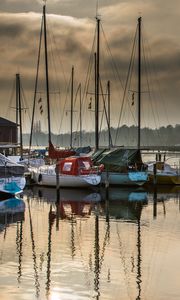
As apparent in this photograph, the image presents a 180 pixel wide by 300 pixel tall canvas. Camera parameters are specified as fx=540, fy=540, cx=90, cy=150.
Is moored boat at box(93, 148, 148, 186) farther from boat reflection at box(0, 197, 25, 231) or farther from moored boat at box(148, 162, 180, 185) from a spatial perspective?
boat reflection at box(0, 197, 25, 231)

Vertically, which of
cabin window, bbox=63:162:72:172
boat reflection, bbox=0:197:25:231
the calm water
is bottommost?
the calm water

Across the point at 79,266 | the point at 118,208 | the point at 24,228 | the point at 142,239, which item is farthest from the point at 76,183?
the point at 79,266

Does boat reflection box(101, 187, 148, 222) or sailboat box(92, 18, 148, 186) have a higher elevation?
sailboat box(92, 18, 148, 186)

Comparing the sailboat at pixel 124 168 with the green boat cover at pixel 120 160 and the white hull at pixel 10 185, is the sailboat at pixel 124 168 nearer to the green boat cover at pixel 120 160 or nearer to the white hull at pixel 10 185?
the green boat cover at pixel 120 160

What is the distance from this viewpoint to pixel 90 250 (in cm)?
2233

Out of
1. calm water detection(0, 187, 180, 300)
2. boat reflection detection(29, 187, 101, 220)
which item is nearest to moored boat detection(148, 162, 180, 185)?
boat reflection detection(29, 187, 101, 220)

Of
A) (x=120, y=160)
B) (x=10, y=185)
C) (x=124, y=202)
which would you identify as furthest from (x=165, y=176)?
(x=10, y=185)

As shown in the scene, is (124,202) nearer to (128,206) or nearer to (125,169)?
(128,206)

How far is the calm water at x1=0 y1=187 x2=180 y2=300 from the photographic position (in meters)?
16.9

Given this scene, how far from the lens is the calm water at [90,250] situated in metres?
16.9

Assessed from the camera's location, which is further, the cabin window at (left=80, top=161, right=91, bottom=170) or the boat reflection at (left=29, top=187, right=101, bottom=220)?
the cabin window at (left=80, top=161, right=91, bottom=170)

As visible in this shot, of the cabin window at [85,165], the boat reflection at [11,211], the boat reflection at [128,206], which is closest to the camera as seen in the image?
the boat reflection at [128,206]

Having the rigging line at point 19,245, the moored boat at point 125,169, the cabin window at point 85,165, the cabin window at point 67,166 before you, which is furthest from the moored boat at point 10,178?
the moored boat at point 125,169

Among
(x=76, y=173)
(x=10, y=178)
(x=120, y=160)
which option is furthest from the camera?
(x=120, y=160)
